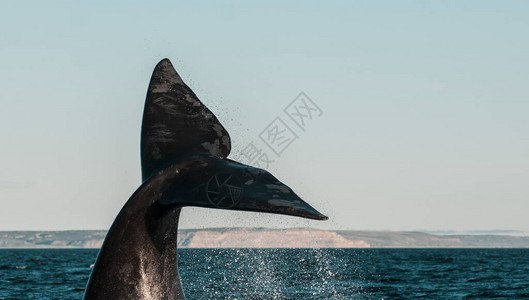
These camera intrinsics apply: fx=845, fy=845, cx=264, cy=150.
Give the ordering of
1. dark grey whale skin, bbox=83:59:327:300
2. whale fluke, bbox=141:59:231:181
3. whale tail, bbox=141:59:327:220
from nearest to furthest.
A: whale tail, bbox=141:59:327:220 < dark grey whale skin, bbox=83:59:327:300 < whale fluke, bbox=141:59:231:181

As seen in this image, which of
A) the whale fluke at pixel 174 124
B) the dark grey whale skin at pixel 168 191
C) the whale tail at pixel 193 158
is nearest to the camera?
the whale tail at pixel 193 158

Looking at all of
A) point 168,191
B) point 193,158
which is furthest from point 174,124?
point 168,191

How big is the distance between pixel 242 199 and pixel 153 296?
1461mm

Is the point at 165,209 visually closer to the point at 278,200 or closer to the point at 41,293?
the point at 278,200

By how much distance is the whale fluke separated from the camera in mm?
8586

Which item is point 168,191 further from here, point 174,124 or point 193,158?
point 174,124

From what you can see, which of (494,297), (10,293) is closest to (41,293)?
(10,293)

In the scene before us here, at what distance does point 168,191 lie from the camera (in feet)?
26.0

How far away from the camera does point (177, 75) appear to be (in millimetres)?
8758

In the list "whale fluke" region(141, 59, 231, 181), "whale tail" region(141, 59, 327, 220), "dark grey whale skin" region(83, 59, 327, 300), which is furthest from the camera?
"whale fluke" region(141, 59, 231, 181)

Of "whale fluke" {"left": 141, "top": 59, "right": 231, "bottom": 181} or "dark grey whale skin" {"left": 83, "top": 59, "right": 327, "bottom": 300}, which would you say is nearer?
"dark grey whale skin" {"left": 83, "top": 59, "right": 327, "bottom": 300}

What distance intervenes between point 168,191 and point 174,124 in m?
0.99

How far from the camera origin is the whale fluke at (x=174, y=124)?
8586 millimetres

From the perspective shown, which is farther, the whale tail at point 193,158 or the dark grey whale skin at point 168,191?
the dark grey whale skin at point 168,191
